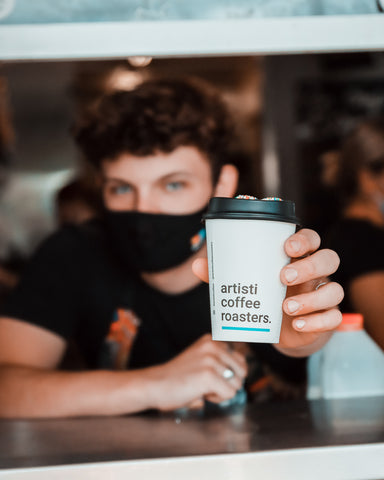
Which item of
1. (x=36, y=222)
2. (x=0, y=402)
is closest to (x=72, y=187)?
(x=36, y=222)

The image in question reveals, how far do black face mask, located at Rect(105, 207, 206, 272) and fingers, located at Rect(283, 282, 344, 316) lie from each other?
0.38m

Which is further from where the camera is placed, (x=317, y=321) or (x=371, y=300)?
(x=371, y=300)

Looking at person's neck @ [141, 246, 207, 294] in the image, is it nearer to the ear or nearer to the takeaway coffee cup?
the ear

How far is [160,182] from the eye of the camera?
1289 millimetres

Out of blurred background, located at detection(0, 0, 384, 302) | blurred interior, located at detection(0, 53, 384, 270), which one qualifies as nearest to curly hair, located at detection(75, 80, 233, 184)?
blurred background, located at detection(0, 0, 384, 302)

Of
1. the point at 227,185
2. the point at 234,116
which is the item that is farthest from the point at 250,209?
the point at 234,116

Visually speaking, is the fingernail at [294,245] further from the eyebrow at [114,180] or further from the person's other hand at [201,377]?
the eyebrow at [114,180]

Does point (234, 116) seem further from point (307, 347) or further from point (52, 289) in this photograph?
point (307, 347)

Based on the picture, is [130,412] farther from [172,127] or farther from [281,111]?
[281,111]

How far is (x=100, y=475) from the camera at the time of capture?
67 centimetres

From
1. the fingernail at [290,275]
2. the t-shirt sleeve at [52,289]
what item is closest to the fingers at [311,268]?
the fingernail at [290,275]

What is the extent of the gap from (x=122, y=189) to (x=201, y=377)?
0.51 meters

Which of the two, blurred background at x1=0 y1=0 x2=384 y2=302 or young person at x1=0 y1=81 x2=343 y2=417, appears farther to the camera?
blurred background at x1=0 y1=0 x2=384 y2=302

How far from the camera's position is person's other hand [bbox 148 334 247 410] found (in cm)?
104
